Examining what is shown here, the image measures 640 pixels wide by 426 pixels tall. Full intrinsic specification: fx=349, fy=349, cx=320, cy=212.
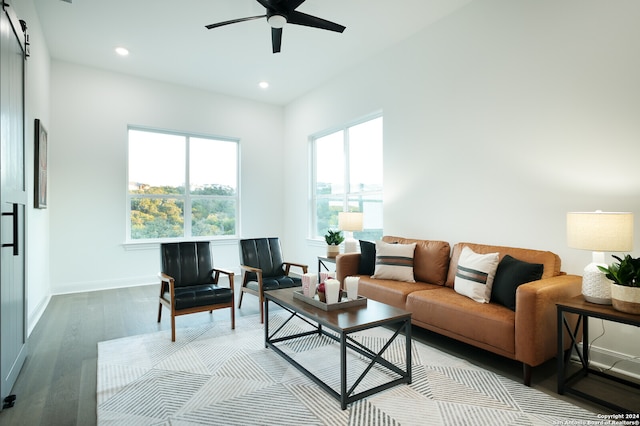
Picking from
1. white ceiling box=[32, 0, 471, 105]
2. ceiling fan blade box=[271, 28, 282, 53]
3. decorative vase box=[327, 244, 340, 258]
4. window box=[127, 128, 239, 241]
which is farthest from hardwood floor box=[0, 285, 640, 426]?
white ceiling box=[32, 0, 471, 105]

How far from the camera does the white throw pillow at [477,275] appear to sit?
2854 millimetres

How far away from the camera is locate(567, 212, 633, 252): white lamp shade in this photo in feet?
7.42

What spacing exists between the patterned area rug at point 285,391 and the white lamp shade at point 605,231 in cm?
103

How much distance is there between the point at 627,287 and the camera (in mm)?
2074

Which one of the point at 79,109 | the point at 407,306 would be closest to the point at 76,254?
the point at 79,109

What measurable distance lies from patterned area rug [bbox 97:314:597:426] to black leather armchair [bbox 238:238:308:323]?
2.77 ft

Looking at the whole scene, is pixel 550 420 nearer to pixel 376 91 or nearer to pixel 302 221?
pixel 376 91

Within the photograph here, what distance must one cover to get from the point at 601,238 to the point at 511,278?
2.14 feet

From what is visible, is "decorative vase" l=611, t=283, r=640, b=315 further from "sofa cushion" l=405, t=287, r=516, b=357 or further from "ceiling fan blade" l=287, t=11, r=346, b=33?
"ceiling fan blade" l=287, t=11, r=346, b=33

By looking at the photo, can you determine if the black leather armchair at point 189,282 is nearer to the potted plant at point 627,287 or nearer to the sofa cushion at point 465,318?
the sofa cushion at point 465,318

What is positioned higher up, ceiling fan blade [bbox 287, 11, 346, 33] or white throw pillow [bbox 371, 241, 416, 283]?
ceiling fan blade [bbox 287, 11, 346, 33]

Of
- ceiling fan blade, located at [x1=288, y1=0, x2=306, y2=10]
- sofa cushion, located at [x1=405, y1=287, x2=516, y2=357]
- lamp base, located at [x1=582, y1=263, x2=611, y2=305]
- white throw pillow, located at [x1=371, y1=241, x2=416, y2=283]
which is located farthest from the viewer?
white throw pillow, located at [x1=371, y1=241, x2=416, y2=283]

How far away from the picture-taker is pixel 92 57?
4.98m

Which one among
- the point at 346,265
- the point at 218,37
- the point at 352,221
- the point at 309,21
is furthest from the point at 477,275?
the point at 218,37
